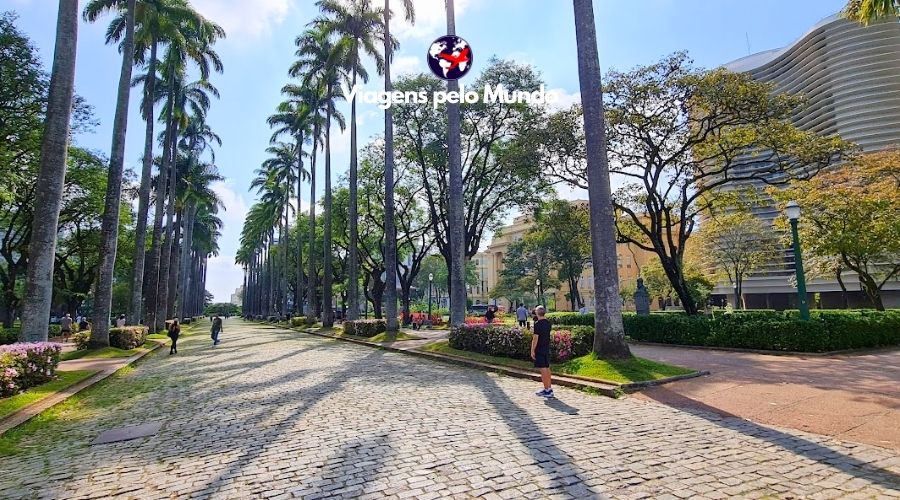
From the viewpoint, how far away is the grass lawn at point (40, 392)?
26.9ft

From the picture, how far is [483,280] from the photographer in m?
116

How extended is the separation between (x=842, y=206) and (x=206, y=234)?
64.2 m

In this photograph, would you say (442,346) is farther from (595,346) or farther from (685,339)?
(685,339)

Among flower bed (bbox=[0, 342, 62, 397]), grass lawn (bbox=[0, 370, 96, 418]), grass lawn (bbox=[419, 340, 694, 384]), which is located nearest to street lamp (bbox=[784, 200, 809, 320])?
grass lawn (bbox=[419, 340, 694, 384])

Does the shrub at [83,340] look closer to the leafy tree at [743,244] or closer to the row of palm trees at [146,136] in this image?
the row of palm trees at [146,136]

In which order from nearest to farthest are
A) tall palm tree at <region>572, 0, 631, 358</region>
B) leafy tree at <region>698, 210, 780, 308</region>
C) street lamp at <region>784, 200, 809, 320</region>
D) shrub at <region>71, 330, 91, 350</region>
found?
1. tall palm tree at <region>572, 0, 631, 358</region>
2. street lamp at <region>784, 200, 809, 320</region>
3. shrub at <region>71, 330, 91, 350</region>
4. leafy tree at <region>698, 210, 780, 308</region>

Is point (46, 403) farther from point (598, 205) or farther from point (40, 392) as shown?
point (598, 205)

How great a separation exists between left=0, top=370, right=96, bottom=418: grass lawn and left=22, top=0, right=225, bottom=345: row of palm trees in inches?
52.5

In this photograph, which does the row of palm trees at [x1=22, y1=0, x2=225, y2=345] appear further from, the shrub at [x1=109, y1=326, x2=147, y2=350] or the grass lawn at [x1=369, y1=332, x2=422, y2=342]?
the grass lawn at [x1=369, y1=332, x2=422, y2=342]

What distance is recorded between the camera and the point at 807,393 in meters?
7.93

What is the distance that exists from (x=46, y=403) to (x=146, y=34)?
19828mm

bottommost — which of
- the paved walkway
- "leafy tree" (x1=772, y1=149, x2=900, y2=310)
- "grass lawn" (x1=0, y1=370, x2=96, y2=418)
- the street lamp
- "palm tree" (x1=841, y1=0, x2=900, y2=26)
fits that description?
the paved walkway

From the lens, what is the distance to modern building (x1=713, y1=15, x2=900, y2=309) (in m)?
41.5

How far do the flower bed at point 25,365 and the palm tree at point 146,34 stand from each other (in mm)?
13640
